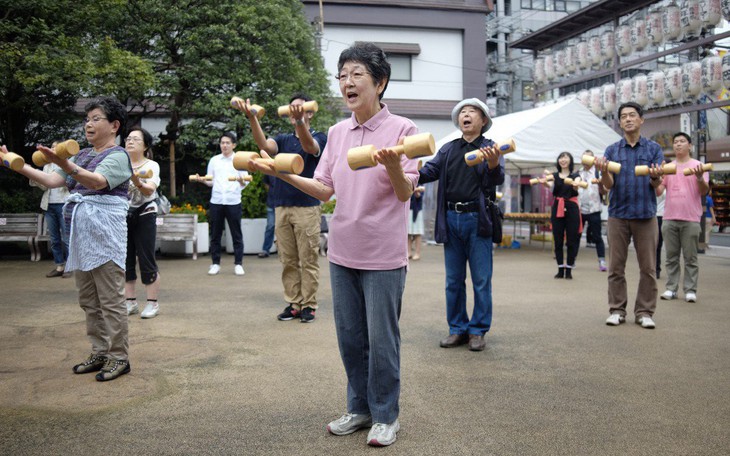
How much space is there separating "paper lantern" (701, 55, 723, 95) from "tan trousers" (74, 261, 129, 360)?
52.2ft

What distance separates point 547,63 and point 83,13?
1785 cm

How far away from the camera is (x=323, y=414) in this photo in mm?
3494

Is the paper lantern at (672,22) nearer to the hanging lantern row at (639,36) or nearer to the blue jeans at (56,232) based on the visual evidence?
the hanging lantern row at (639,36)

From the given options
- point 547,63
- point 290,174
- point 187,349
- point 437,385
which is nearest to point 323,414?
point 437,385

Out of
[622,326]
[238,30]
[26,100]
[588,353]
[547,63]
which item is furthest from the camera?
[547,63]

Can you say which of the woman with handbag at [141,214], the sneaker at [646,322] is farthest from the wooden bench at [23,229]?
the sneaker at [646,322]

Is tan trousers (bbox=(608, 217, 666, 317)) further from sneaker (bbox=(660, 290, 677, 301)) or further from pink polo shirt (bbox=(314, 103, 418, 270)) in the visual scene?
pink polo shirt (bbox=(314, 103, 418, 270))

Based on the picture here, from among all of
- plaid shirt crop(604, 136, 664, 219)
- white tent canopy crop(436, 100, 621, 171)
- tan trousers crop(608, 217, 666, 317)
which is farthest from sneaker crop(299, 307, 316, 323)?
white tent canopy crop(436, 100, 621, 171)

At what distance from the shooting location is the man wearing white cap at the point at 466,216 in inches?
195

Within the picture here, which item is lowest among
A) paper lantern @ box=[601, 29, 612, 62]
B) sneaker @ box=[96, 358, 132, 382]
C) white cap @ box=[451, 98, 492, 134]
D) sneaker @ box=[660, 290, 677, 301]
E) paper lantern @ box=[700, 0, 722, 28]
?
sneaker @ box=[660, 290, 677, 301]

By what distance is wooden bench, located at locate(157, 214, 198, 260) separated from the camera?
1185cm

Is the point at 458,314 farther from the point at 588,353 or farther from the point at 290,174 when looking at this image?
the point at 290,174

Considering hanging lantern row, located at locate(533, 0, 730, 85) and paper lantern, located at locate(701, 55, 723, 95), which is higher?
hanging lantern row, located at locate(533, 0, 730, 85)

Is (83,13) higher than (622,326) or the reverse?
higher
